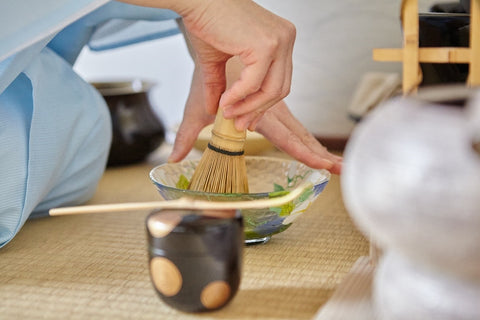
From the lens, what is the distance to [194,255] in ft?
1.80

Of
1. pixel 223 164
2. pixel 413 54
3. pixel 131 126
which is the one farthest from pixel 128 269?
pixel 131 126

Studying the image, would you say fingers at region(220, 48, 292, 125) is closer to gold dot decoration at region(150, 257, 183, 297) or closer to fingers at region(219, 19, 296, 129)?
fingers at region(219, 19, 296, 129)

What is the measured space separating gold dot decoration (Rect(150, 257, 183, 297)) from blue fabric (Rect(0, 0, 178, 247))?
0.33 m

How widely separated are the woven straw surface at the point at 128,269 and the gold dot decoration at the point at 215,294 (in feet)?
0.06

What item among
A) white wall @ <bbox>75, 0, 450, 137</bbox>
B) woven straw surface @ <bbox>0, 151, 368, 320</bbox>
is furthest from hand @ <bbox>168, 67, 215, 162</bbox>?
white wall @ <bbox>75, 0, 450, 137</bbox>

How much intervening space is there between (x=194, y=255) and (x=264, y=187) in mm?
354

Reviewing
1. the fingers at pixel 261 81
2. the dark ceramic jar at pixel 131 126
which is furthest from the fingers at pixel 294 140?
the dark ceramic jar at pixel 131 126

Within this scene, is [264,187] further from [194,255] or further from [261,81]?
[194,255]

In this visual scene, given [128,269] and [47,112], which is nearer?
[128,269]

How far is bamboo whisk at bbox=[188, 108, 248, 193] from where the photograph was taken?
2.53 feet

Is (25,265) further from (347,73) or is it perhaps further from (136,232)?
(347,73)

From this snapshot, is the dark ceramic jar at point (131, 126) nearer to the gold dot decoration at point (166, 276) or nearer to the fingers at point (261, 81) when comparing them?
the fingers at point (261, 81)

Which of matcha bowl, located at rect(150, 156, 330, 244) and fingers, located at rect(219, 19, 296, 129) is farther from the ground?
fingers, located at rect(219, 19, 296, 129)

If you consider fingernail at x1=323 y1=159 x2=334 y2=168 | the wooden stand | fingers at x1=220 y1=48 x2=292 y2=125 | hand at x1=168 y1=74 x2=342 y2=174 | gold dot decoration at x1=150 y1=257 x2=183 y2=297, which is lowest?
fingernail at x1=323 y1=159 x2=334 y2=168
